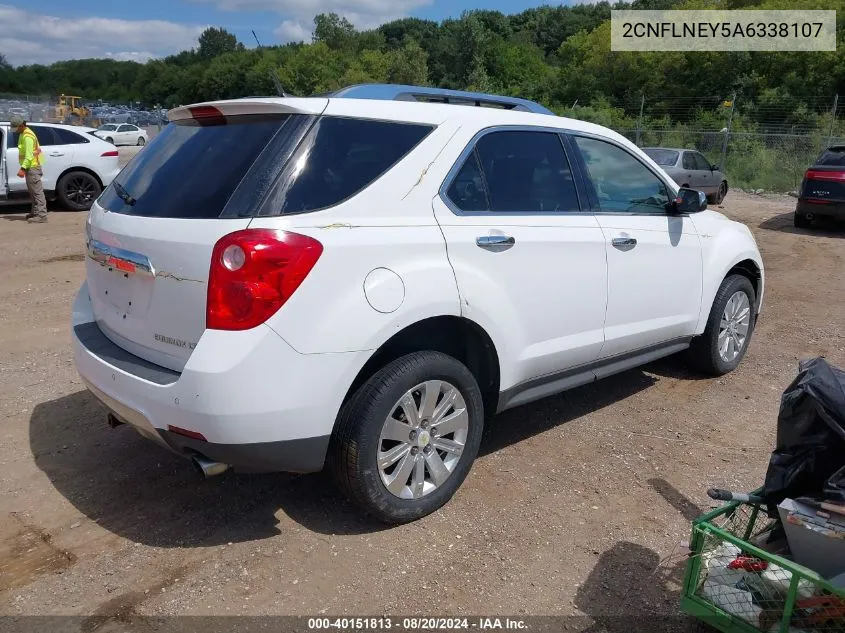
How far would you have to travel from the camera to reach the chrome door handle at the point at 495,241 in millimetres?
3226

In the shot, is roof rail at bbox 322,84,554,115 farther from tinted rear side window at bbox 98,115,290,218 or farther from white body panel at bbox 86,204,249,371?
white body panel at bbox 86,204,249,371

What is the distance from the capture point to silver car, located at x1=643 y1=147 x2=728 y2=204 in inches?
642

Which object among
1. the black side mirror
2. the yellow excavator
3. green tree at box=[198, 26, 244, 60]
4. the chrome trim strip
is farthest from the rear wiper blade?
green tree at box=[198, 26, 244, 60]

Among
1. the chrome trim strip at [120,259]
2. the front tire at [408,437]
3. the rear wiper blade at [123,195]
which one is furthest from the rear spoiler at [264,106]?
the front tire at [408,437]

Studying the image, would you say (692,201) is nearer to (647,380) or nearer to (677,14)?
(647,380)

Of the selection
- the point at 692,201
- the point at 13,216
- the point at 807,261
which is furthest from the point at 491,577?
the point at 13,216

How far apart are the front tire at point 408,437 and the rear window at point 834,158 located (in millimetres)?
12664

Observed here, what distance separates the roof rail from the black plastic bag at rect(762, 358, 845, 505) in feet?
6.98

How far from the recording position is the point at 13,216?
12.3 meters

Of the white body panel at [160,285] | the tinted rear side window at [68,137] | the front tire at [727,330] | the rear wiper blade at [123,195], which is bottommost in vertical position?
the front tire at [727,330]

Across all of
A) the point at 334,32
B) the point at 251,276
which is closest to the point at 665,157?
the point at 251,276

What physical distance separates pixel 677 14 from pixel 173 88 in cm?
8568

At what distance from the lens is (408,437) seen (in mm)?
3068

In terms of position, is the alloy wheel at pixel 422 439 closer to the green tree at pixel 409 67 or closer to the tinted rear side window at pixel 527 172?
the tinted rear side window at pixel 527 172
